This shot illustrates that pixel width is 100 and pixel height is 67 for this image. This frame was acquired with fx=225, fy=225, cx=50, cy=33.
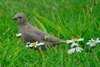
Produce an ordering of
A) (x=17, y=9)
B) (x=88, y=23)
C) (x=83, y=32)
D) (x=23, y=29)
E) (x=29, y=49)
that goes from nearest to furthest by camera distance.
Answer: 1. (x=29, y=49)
2. (x=23, y=29)
3. (x=83, y=32)
4. (x=88, y=23)
5. (x=17, y=9)

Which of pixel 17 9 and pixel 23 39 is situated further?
pixel 17 9

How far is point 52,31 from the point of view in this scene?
4609 mm

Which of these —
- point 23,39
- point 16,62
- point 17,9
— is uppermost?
point 17,9

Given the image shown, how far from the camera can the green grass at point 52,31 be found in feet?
10.5

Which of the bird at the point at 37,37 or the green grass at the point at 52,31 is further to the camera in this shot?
the bird at the point at 37,37

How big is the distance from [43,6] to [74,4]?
2.71 ft

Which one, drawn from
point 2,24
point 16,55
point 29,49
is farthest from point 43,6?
point 16,55

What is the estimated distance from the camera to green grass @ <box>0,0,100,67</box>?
10.5 feet

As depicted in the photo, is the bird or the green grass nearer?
the green grass

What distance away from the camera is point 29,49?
366cm

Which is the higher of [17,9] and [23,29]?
[17,9]

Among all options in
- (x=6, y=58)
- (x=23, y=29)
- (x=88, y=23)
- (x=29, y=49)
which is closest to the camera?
(x=6, y=58)

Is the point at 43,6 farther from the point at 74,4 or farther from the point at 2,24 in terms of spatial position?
the point at 2,24

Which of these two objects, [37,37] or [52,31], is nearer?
[37,37]
